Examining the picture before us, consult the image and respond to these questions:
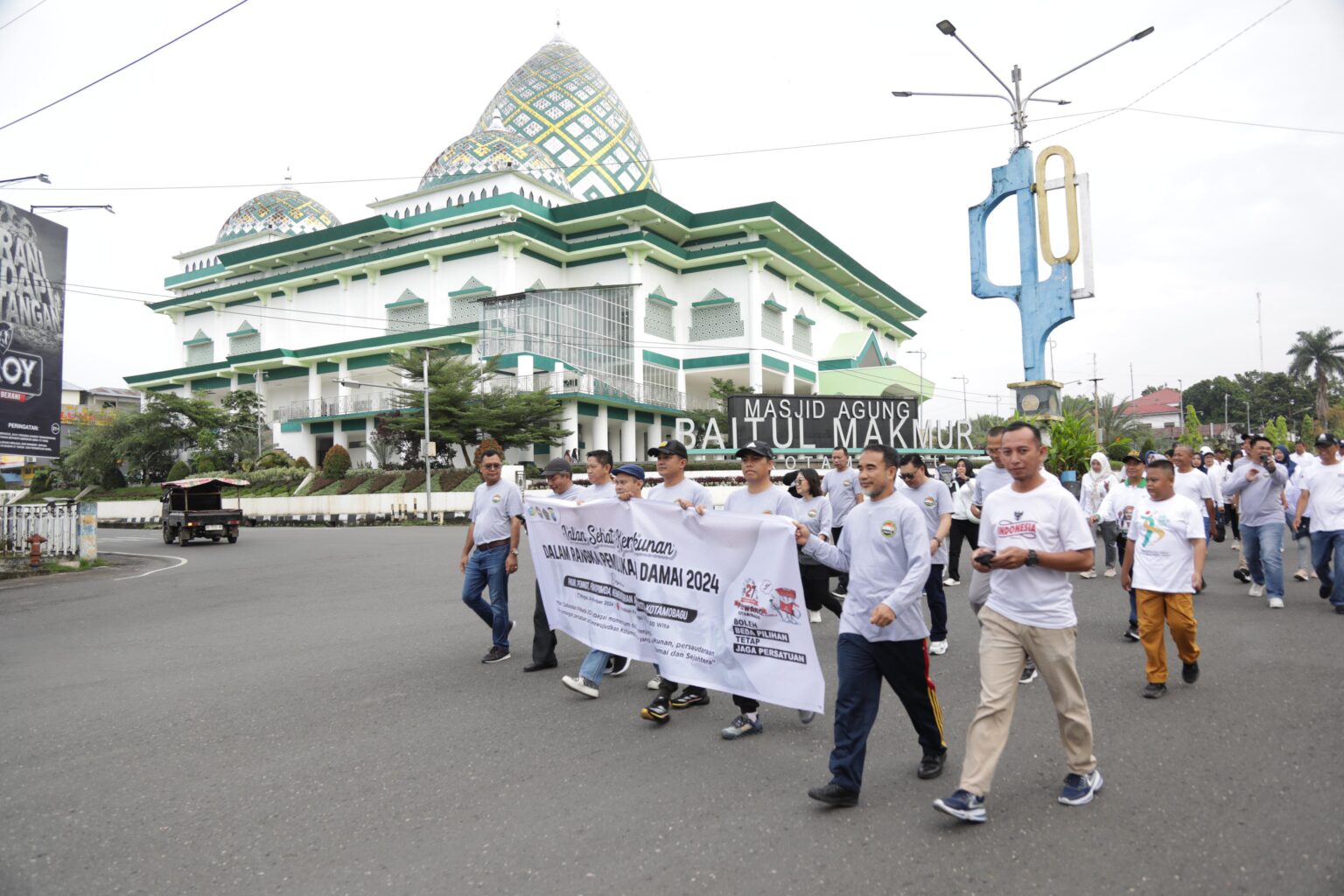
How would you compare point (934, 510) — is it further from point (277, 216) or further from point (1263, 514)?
point (277, 216)

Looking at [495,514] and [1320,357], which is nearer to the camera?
[495,514]

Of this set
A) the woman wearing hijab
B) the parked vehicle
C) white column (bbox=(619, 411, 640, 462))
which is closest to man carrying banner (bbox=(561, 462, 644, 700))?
the woman wearing hijab

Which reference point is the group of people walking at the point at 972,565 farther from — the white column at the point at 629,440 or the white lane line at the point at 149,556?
the white column at the point at 629,440

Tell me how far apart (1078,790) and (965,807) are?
2.11 feet

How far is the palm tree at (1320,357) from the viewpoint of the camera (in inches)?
2854

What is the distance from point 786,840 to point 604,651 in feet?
8.62

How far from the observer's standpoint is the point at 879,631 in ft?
13.0


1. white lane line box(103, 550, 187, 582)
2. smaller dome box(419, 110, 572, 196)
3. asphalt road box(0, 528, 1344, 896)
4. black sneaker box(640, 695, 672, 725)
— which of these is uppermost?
smaller dome box(419, 110, 572, 196)

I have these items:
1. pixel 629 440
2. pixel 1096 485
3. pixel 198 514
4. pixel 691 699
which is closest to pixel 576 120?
pixel 629 440

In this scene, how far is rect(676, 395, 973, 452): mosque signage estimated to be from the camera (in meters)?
28.5

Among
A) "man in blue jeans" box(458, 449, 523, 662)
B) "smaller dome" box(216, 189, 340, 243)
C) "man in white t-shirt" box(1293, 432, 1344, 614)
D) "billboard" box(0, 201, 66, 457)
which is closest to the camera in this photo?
"man in blue jeans" box(458, 449, 523, 662)

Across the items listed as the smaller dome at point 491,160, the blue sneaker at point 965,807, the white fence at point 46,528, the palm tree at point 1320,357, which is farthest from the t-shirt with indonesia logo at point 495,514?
the palm tree at point 1320,357

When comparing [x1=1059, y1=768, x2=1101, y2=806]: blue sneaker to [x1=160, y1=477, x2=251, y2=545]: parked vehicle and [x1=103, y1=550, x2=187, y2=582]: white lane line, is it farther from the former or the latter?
[x1=160, y1=477, x2=251, y2=545]: parked vehicle

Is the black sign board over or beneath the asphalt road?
over
